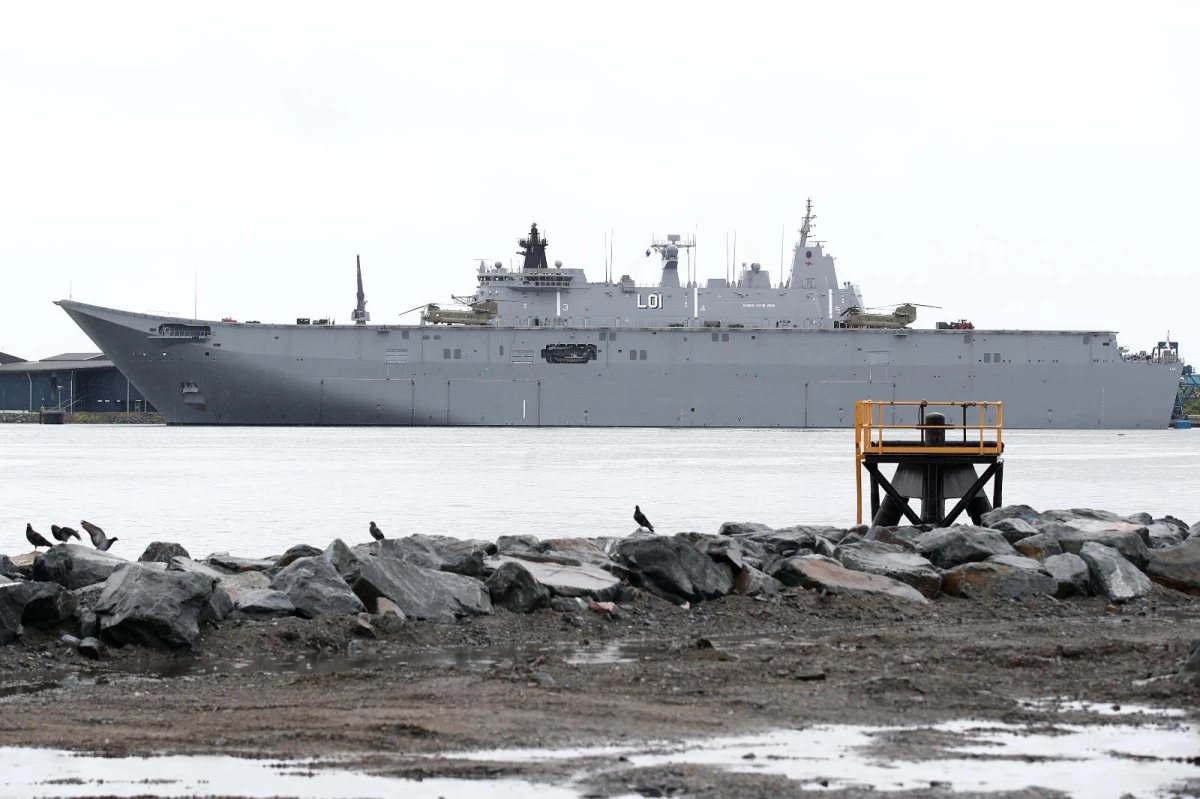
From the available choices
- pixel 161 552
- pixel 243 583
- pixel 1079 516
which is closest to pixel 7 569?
pixel 161 552

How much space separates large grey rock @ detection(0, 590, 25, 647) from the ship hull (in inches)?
1604

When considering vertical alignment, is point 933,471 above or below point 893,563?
above

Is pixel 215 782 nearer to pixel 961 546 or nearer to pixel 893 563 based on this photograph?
pixel 893 563

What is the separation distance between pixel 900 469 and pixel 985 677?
329 inches

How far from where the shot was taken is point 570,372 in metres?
48.4

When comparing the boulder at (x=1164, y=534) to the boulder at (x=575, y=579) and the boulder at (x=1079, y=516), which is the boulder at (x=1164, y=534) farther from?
the boulder at (x=575, y=579)

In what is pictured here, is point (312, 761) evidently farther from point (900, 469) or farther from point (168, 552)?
point (900, 469)

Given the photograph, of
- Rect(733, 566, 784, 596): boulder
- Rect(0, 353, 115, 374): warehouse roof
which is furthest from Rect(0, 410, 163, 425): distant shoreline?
Rect(733, 566, 784, 596): boulder

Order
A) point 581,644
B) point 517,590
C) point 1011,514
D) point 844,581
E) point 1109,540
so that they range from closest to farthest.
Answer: point 581,644 < point 517,590 < point 844,581 < point 1109,540 < point 1011,514

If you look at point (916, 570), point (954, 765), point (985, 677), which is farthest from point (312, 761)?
point (916, 570)

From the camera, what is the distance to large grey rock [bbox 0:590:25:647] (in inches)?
275

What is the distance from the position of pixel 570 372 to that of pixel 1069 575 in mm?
39467

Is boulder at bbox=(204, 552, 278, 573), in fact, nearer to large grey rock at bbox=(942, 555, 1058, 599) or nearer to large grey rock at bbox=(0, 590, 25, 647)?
large grey rock at bbox=(0, 590, 25, 647)

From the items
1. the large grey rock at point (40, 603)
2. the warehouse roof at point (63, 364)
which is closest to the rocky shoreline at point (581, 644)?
the large grey rock at point (40, 603)
